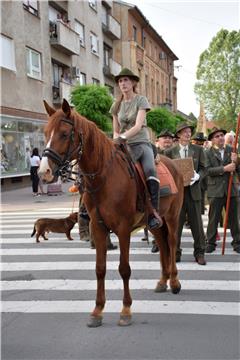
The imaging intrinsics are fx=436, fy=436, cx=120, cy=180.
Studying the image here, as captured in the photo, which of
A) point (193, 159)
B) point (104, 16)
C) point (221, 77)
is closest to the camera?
point (193, 159)

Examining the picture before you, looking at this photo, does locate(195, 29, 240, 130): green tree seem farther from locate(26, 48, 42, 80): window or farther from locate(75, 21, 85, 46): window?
locate(26, 48, 42, 80): window

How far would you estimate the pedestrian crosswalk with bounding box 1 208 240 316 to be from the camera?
203 inches

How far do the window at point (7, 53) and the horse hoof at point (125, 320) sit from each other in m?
19.0

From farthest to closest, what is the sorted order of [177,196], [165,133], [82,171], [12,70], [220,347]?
1. [12,70]
2. [165,133]
3. [177,196]
4. [82,171]
5. [220,347]

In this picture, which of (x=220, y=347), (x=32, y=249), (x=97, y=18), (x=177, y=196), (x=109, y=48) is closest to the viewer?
(x=220, y=347)

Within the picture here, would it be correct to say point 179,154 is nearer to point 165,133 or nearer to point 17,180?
point 165,133

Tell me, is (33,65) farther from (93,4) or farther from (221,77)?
(221,77)

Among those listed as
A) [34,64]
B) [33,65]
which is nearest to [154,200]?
[33,65]

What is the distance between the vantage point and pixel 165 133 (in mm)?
9180

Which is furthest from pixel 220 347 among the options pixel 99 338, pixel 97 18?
pixel 97 18

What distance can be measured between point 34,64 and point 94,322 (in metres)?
22.5

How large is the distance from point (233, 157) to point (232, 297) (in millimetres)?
2832

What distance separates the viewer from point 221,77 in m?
43.5

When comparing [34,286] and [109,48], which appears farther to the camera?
[109,48]
